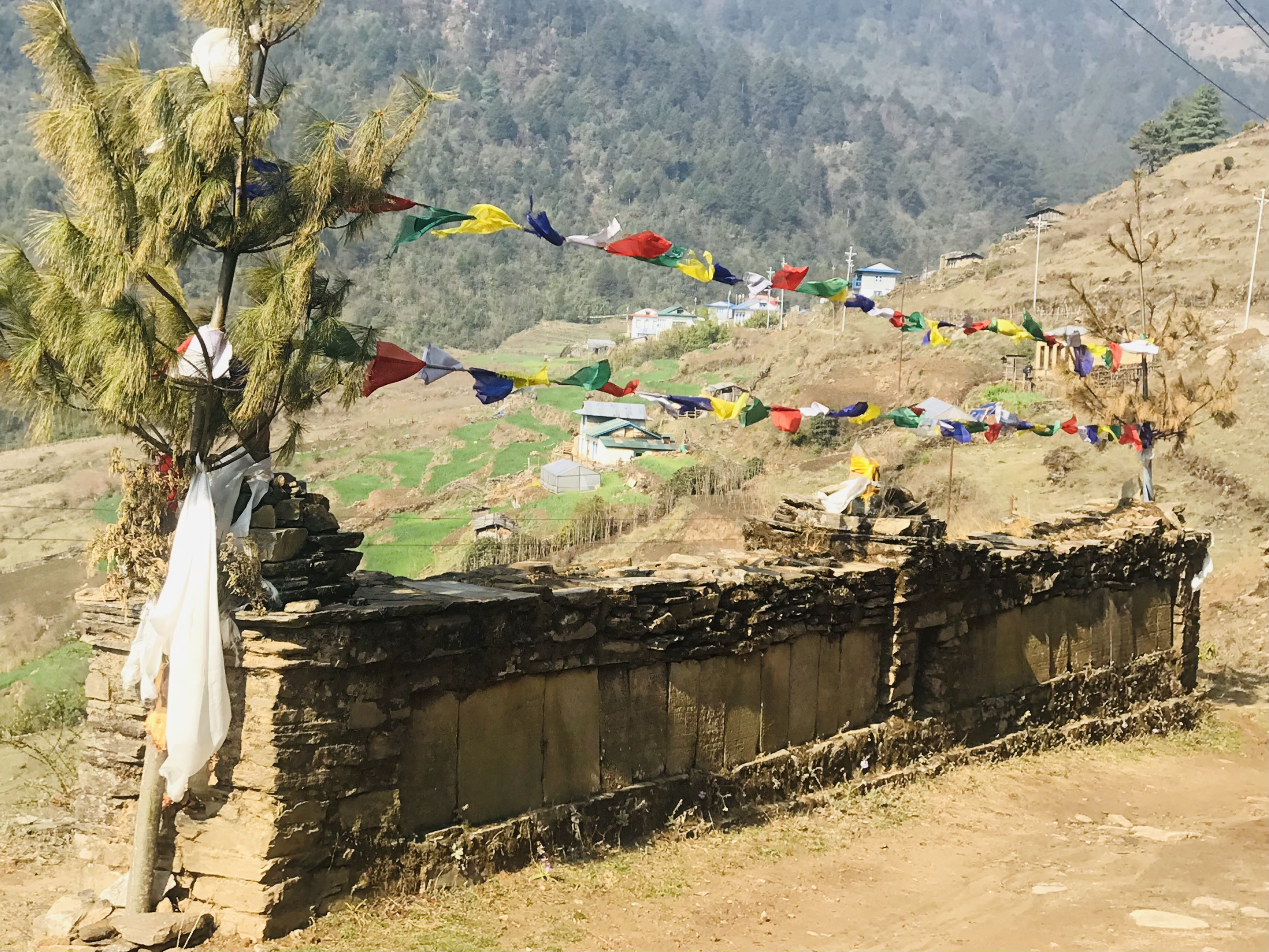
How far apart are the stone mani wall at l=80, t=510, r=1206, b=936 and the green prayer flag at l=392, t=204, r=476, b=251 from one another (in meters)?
2.32

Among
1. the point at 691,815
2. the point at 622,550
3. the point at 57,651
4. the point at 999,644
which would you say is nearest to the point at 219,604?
the point at 691,815

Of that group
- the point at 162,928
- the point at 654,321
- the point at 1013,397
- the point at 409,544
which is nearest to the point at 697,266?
the point at 162,928

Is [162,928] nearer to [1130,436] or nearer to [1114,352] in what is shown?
[1114,352]

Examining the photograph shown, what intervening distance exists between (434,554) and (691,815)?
19.9m

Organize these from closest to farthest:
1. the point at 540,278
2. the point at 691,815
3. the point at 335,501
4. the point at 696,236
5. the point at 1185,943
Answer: the point at 1185,943
the point at 691,815
the point at 335,501
the point at 540,278
the point at 696,236

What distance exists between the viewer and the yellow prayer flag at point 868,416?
13.0 meters

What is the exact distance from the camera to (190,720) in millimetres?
7207

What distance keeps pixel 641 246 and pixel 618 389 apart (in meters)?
1.15

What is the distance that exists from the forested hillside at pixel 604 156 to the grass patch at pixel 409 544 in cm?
3186

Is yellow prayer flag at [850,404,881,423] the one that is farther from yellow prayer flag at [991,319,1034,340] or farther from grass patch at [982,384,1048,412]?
grass patch at [982,384,1048,412]

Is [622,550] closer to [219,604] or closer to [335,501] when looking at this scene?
[335,501]

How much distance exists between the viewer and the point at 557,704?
29.7 ft

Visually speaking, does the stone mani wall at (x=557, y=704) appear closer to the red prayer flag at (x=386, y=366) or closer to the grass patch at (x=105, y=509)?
the red prayer flag at (x=386, y=366)

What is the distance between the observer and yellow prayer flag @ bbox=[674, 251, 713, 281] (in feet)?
33.3
